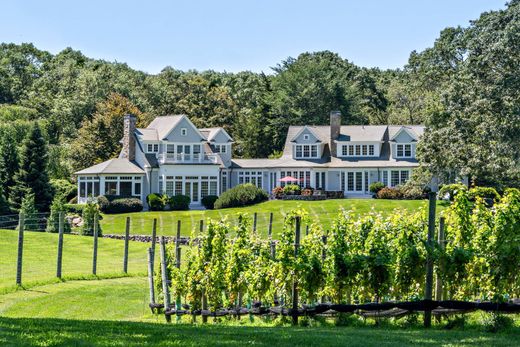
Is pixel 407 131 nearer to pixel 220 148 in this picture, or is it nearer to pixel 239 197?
pixel 239 197

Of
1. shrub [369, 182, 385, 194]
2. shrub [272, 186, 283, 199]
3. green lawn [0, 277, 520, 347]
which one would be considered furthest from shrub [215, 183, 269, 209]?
green lawn [0, 277, 520, 347]

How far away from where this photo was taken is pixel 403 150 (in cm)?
5653

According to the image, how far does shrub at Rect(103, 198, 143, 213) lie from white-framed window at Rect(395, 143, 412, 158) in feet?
63.9

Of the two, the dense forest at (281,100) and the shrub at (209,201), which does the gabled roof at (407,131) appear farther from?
the shrub at (209,201)

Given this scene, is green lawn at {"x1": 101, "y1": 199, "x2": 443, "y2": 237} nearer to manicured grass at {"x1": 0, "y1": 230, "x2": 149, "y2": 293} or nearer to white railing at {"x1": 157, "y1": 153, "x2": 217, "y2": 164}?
white railing at {"x1": 157, "y1": 153, "x2": 217, "y2": 164}

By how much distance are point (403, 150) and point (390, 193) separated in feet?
20.1

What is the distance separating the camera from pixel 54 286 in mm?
21047

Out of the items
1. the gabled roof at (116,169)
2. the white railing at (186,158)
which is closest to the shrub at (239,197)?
the white railing at (186,158)

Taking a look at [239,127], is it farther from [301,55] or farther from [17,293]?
[17,293]

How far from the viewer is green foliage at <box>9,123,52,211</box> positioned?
48.5 m

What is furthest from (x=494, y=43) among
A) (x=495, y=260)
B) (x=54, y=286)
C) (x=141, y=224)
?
(x=495, y=260)

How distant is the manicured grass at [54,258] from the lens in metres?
22.9

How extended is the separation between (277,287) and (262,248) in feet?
3.29

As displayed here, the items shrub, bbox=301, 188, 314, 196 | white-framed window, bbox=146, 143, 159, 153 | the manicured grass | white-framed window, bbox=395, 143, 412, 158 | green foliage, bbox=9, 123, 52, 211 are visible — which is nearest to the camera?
the manicured grass
